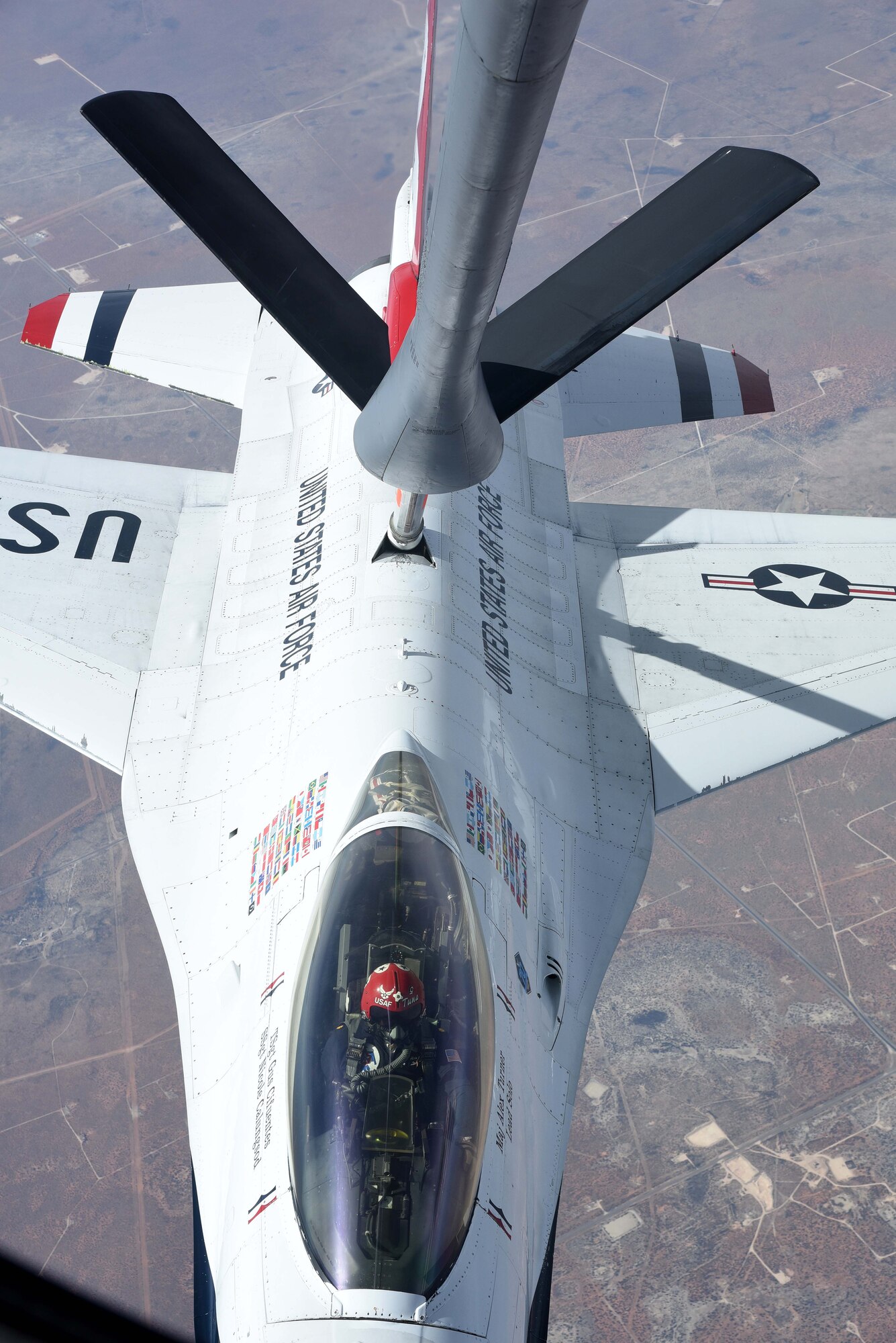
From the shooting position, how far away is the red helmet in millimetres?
7496

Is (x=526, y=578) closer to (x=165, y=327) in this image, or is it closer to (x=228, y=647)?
(x=228, y=647)

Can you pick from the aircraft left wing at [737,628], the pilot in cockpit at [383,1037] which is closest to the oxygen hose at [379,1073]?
the pilot in cockpit at [383,1037]

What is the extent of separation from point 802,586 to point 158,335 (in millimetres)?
10817

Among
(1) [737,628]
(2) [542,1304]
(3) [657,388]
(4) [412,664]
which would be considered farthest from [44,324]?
(2) [542,1304]

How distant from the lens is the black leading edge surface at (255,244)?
8.79 m

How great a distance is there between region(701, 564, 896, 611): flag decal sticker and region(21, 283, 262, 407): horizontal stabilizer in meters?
8.14

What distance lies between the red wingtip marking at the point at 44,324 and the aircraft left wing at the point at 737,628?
29.7ft

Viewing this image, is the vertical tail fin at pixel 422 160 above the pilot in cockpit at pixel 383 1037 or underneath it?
above

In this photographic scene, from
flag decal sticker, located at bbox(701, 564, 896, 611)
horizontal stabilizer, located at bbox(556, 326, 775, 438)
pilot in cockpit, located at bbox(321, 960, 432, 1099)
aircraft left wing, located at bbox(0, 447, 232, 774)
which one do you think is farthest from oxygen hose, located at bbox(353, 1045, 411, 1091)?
horizontal stabilizer, located at bbox(556, 326, 775, 438)

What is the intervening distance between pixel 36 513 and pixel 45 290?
1747 centimetres

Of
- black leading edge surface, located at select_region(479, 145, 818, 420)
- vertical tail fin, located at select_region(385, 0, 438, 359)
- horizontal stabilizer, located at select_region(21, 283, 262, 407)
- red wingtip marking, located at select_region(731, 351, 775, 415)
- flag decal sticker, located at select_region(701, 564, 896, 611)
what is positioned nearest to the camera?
black leading edge surface, located at select_region(479, 145, 818, 420)

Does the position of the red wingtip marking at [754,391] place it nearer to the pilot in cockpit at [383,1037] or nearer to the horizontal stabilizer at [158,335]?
the horizontal stabilizer at [158,335]

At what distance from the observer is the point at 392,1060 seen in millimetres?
7309

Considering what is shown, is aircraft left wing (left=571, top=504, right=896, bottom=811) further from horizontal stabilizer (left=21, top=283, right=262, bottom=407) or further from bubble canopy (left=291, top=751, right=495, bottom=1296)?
horizontal stabilizer (left=21, top=283, right=262, bottom=407)
